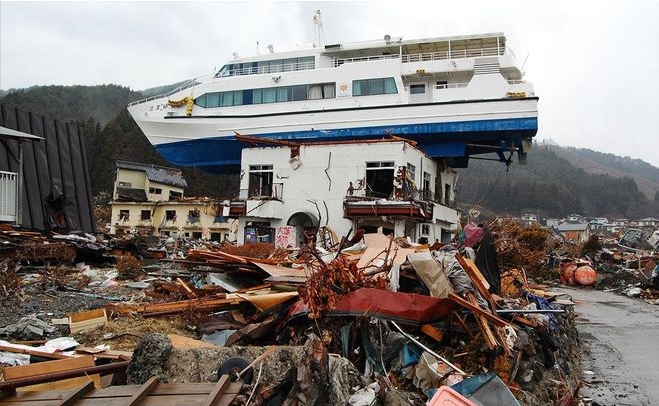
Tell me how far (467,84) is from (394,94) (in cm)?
338

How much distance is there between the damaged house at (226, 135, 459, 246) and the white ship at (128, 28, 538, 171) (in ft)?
8.22

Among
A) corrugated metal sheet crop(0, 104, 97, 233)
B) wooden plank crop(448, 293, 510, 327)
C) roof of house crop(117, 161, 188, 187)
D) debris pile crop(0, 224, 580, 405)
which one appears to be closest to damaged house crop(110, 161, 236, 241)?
roof of house crop(117, 161, 188, 187)

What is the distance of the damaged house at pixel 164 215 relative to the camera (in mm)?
34625

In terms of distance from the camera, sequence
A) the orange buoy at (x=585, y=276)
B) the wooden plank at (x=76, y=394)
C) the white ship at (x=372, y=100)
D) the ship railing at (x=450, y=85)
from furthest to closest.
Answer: the orange buoy at (x=585, y=276)
the ship railing at (x=450, y=85)
the white ship at (x=372, y=100)
the wooden plank at (x=76, y=394)

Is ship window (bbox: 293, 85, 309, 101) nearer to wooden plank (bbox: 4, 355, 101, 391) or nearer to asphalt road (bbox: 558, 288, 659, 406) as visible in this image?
asphalt road (bbox: 558, 288, 659, 406)

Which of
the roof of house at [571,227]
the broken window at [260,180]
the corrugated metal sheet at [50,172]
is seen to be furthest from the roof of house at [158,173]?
the roof of house at [571,227]

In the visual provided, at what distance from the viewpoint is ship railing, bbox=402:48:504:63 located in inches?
921

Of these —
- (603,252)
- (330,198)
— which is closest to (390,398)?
(330,198)

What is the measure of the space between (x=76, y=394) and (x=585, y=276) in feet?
82.4

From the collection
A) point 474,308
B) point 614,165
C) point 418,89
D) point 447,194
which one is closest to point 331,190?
point 418,89

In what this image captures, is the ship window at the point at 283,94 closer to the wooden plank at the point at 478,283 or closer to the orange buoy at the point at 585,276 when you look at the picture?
the orange buoy at the point at 585,276

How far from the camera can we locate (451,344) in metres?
5.91

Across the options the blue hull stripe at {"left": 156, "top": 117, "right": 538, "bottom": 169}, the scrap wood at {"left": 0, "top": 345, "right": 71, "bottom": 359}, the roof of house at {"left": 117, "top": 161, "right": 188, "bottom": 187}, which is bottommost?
the scrap wood at {"left": 0, "top": 345, "right": 71, "bottom": 359}

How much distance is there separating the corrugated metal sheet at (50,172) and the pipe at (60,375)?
1052 centimetres
